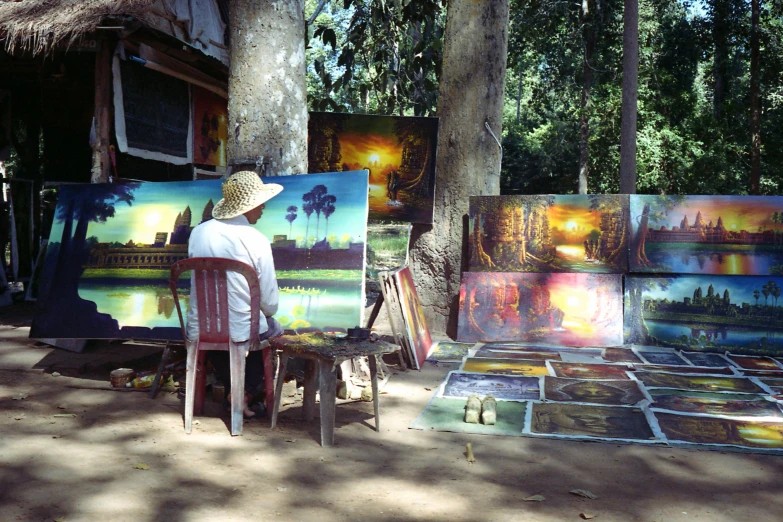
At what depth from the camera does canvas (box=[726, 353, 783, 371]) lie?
6703 millimetres

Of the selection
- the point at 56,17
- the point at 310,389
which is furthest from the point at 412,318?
the point at 56,17

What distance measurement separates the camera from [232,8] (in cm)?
628

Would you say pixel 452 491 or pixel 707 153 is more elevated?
pixel 707 153

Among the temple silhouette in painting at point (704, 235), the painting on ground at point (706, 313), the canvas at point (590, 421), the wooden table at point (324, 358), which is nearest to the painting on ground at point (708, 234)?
the temple silhouette in painting at point (704, 235)

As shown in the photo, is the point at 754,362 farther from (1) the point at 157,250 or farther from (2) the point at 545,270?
(1) the point at 157,250

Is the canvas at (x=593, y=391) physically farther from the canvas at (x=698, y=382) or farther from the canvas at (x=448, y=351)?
the canvas at (x=448, y=351)

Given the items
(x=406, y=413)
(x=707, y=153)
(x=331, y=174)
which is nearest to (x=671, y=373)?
(x=406, y=413)

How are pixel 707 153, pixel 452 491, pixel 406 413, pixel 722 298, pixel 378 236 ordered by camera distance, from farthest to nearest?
pixel 707 153, pixel 378 236, pixel 722 298, pixel 406 413, pixel 452 491

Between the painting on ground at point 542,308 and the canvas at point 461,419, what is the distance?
240 cm

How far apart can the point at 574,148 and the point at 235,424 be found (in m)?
21.4

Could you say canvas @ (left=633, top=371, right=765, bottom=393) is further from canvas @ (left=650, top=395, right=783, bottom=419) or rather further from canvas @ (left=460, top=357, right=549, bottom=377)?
canvas @ (left=460, top=357, right=549, bottom=377)

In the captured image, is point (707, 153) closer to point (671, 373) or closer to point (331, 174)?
point (671, 373)

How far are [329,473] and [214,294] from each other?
1.27 m

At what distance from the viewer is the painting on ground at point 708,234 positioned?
24.1 feet
